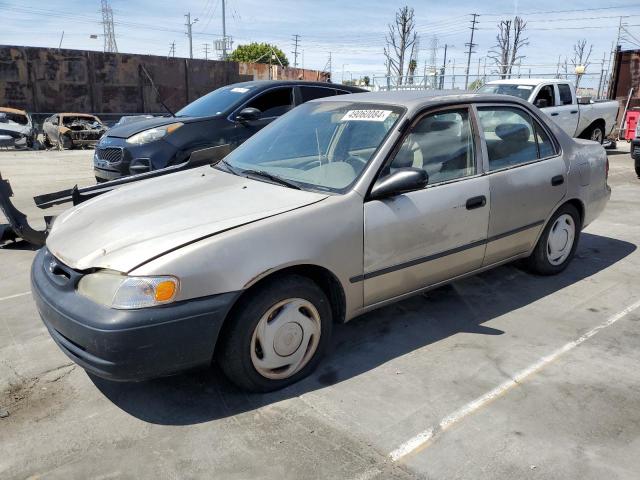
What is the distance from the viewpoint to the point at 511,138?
4.22 m

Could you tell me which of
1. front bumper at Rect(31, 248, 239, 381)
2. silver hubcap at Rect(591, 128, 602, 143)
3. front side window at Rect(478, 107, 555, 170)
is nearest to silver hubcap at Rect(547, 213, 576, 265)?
front side window at Rect(478, 107, 555, 170)

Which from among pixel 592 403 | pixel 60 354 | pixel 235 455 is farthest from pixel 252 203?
pixel 592 403

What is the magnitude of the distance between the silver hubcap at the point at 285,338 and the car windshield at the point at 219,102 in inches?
188

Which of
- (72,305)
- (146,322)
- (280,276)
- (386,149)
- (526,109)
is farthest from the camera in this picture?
(526,109)

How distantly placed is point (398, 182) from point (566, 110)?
34.5 ft

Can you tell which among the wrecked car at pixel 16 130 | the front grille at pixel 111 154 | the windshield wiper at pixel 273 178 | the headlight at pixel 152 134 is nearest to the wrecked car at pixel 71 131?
the wrecked car at pixel 16 130

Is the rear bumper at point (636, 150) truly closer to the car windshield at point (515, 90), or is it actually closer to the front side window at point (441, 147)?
the car windshield at point (515, 90)

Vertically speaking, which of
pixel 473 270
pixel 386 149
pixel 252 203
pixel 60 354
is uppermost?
pixel 386 149

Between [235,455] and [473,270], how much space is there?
2.23 m

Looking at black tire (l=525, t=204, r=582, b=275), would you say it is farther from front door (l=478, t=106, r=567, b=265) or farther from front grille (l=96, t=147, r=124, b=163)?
front grille (l=96, t=147, r=124, b=163)

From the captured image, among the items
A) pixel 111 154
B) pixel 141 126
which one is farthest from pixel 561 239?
pixel 111 154

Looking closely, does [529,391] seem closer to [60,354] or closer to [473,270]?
[473,270]

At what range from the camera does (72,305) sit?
2643 mm

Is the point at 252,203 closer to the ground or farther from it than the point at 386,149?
closer to the ground
